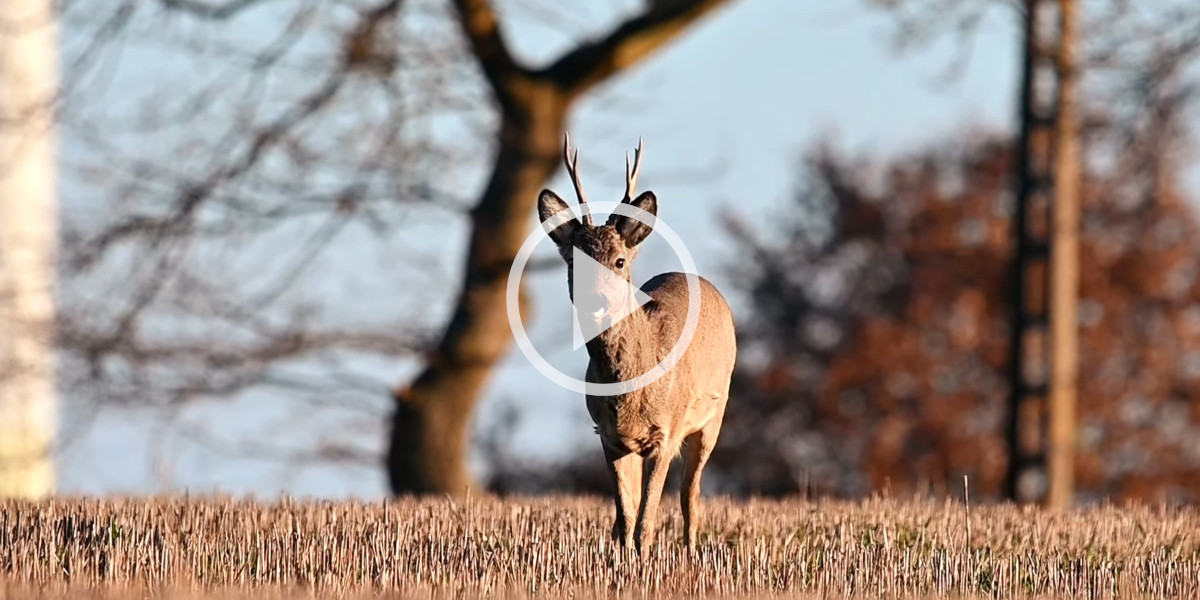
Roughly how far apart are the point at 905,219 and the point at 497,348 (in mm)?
18972

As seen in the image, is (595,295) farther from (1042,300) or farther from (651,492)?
(1042,300)

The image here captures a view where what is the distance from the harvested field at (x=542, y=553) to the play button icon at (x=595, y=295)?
47.3 inches

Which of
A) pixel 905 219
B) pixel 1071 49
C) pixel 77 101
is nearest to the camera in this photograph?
pixel 77 101

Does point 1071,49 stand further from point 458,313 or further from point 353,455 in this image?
point 353,455

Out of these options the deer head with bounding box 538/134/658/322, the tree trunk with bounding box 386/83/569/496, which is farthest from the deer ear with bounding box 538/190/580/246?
the tree trunk with bounding box 386/83/569/496

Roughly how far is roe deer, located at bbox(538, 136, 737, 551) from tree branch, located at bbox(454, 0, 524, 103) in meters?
10.0

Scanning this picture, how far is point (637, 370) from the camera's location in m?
10.7

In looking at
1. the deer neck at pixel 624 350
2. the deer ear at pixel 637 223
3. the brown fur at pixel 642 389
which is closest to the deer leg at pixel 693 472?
the brown fur at pixel 642 389

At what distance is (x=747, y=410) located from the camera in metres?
37.4

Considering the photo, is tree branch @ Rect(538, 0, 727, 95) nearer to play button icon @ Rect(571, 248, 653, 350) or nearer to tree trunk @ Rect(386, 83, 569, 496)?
tree trunk @ Rect(386, 83, 569, 496)

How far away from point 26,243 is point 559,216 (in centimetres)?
1225

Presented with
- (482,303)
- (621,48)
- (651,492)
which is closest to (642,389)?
(651,492)

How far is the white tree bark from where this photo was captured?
20516mm

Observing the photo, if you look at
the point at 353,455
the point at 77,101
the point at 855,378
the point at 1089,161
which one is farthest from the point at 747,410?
the point at 77,101
